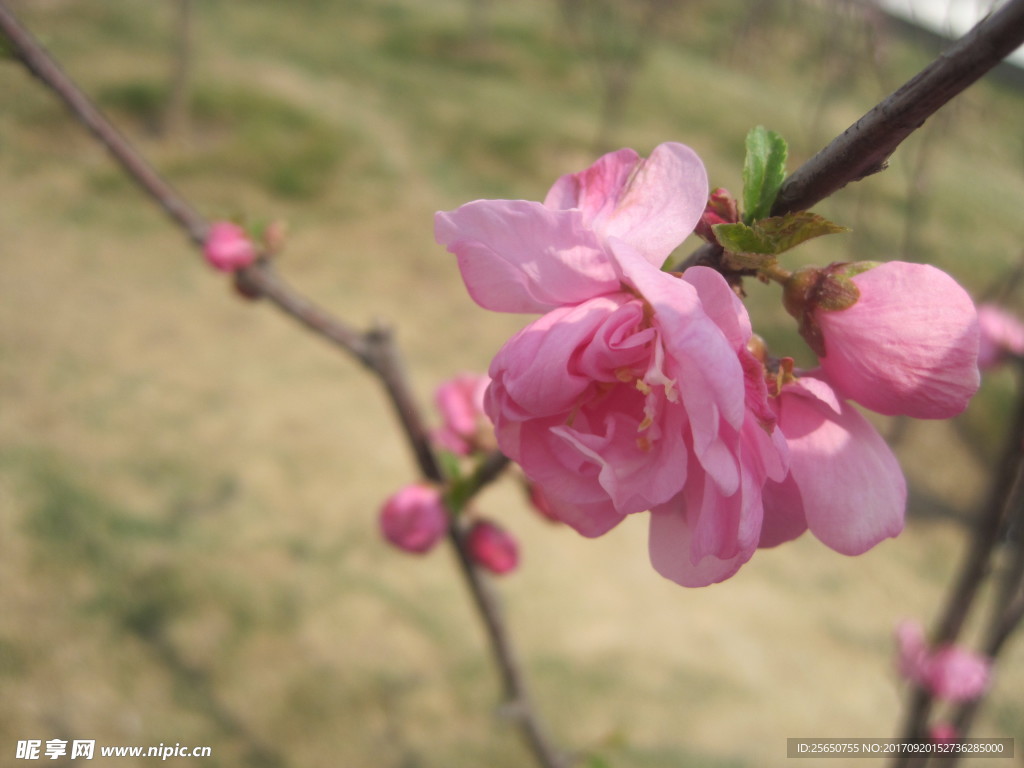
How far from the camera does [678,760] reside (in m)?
1.15

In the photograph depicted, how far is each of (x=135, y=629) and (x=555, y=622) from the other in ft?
2.66

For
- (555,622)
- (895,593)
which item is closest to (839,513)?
(555,622)

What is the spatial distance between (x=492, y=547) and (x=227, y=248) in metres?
0.32

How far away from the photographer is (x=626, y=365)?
0.25 metres

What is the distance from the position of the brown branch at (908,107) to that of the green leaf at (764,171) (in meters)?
0.01

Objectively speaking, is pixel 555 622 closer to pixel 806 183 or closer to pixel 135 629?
pixel 135 629

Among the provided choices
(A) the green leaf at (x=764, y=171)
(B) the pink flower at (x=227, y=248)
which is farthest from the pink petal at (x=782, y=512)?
(B) the pink flower at (x=227, y=248)

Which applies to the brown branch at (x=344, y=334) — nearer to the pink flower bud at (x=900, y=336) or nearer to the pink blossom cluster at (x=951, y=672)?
the pink flower bud at (x=900, y=336)

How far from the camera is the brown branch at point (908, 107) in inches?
7.6

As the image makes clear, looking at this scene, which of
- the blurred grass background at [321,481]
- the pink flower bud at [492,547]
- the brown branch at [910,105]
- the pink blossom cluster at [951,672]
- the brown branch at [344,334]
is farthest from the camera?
the blurred grass background at [321,481]

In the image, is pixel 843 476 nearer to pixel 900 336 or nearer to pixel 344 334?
pixel 900 336

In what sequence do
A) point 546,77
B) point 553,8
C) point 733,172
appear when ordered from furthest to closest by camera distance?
1. point 553,8
2. point 546,77
3. point 733,172

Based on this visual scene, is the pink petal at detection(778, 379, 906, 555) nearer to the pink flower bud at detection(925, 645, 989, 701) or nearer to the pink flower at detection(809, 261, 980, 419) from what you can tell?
the pink flower at detection(809, 261, 980, 419)

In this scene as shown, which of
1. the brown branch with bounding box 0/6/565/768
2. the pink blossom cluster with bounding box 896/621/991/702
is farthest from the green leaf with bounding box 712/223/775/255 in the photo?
the pink blossom cluster with bounding box 896/621/991/702
